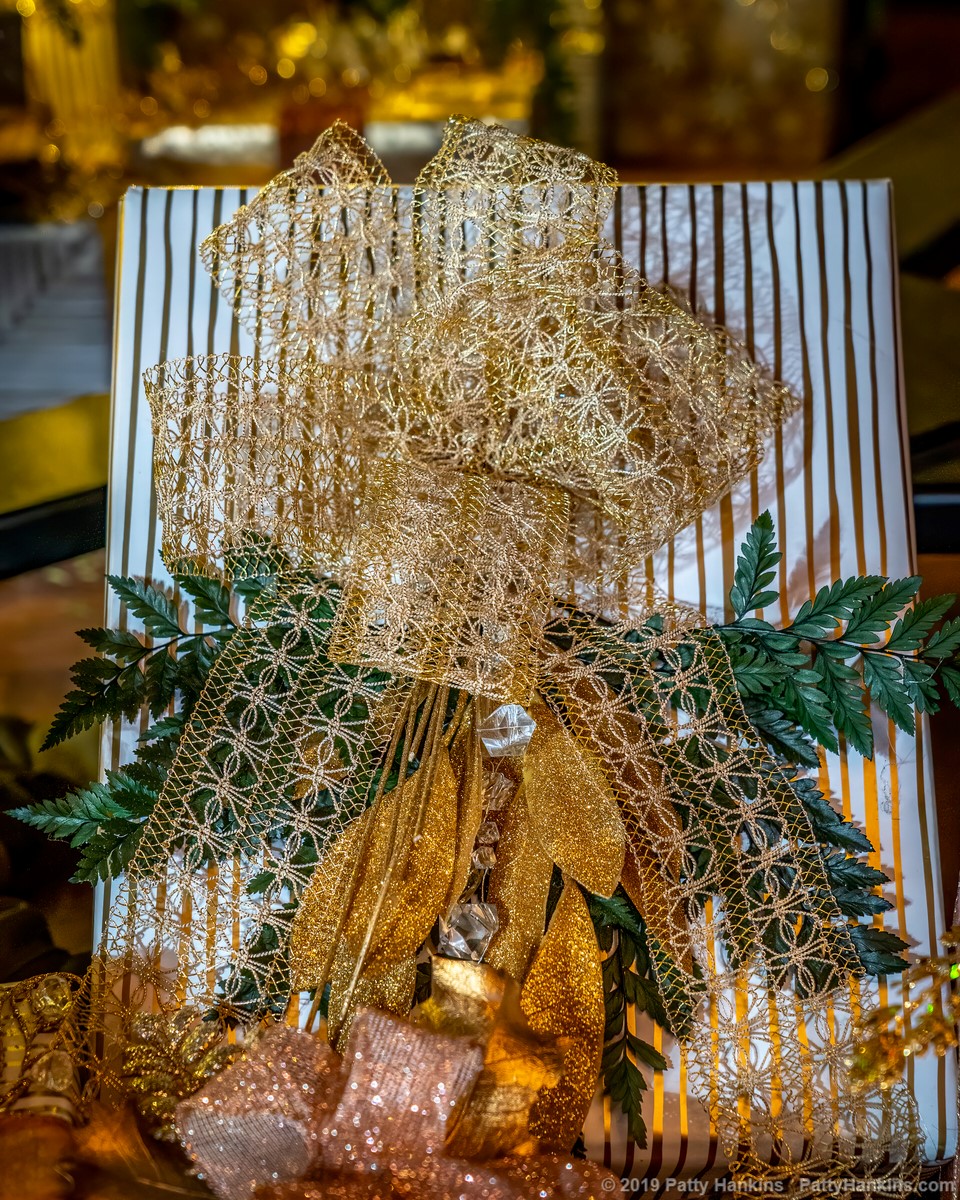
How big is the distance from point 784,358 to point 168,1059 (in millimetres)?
752

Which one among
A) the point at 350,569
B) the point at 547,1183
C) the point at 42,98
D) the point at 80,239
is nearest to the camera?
the point at 547,1183

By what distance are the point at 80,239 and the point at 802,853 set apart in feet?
5.11

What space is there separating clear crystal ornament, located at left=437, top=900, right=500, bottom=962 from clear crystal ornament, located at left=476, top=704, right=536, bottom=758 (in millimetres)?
111

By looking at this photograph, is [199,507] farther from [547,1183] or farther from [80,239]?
[80,239]

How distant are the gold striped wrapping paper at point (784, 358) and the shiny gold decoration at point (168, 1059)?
14cm

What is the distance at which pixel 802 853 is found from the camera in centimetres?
75

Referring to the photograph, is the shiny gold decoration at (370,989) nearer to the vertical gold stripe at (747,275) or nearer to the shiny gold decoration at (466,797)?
the shiny gold decoration at (466,797)

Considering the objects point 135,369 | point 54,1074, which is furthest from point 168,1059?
point 135,369

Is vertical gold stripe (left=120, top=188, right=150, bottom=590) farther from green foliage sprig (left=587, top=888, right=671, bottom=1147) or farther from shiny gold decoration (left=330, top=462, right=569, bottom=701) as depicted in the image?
green foliage sprig (left=587, top=888, right=671, bottom=1147)

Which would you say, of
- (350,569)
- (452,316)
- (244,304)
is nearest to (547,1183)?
(350,569)

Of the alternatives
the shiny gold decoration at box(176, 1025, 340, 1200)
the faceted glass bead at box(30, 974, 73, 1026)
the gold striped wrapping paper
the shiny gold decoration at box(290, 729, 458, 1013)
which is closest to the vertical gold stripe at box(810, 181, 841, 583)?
the gold striped wrapping paper

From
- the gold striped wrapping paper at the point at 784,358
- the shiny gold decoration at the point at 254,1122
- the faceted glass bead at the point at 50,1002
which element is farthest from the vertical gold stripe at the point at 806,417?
the faceted glass bead at the point at 50,1002

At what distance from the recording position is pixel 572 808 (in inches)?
28.4

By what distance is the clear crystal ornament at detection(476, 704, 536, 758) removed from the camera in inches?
28.8
